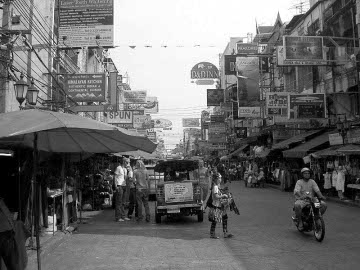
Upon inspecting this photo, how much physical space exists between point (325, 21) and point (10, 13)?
17538 mm

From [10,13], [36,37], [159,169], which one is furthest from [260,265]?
[36,37]

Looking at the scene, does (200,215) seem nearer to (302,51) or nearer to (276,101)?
(302,51)

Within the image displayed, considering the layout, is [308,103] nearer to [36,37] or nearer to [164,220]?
[164,220]

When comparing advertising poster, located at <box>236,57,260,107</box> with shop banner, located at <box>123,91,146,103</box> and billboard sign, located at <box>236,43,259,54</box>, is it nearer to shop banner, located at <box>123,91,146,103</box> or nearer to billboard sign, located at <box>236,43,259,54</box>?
billboard sign, located at <box>236,43,259,54</box>

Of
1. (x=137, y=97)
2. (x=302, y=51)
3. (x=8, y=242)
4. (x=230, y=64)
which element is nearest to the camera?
(x=8, y=242)

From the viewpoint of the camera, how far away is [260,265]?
7.38m

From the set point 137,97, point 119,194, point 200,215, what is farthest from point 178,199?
point 137,97

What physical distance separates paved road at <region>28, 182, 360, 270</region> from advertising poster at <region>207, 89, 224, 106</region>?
112ft

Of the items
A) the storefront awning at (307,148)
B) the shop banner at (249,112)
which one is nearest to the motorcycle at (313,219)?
the storefront awning at (307,148)

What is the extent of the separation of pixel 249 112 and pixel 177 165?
16146 mm

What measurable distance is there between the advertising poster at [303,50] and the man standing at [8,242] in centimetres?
1702

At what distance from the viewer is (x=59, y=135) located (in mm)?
7262

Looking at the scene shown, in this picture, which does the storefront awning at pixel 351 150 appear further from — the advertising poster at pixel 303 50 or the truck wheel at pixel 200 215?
the truck wheel at pixel 200 215

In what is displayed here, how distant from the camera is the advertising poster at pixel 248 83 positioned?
30.9 m
